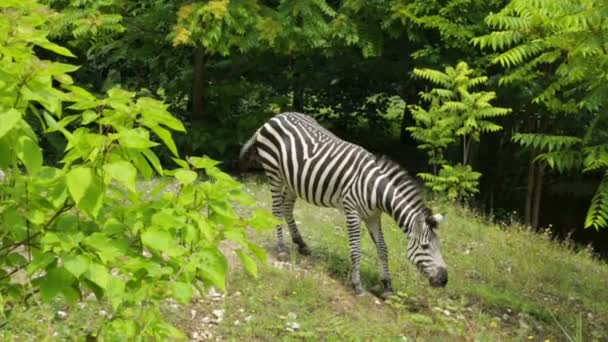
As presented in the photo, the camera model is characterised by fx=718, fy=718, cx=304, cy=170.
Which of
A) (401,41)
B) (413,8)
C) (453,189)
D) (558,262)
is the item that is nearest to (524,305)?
(558,262)

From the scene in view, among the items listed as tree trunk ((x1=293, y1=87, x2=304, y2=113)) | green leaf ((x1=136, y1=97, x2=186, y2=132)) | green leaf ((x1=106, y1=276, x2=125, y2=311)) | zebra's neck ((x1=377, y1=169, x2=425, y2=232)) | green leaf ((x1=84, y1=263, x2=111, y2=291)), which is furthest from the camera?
tree trunk ((x1=293, y1=87, x2=304, y2=113))

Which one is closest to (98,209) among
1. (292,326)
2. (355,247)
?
(292,326)

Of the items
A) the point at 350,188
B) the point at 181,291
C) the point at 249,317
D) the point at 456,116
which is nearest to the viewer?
the point at 181,291

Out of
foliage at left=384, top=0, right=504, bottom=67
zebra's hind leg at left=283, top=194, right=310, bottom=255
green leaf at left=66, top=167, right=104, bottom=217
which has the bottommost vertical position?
zebra's hind leg at left=283, top=194, right=310, bottom=255

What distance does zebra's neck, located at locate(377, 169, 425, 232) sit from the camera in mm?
8000

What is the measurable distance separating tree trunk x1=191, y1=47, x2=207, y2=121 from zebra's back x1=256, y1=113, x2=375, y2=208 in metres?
5.69

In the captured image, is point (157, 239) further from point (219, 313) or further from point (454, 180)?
point (454, 180)

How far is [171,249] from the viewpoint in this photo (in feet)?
8.94

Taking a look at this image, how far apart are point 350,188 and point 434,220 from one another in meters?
1.18

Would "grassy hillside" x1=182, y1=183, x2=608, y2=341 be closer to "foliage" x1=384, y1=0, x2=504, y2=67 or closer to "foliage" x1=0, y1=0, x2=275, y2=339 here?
"foliage" x1=0, y1=0, x2=275, y2=339

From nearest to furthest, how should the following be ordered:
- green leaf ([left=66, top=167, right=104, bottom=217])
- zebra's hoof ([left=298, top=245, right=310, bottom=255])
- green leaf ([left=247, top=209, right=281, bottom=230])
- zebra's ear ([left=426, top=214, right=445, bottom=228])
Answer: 1. green leaf ([left=66, top=167, right=104, bottom=217])
2. green leaf ([left=247, top=209, right=281, bottom=230])
3. zebra's ear ([left=426, top=214, right=445, bottom=228])
4. zebra's hoof ([left=298, top=245, right=310, bottom=255])

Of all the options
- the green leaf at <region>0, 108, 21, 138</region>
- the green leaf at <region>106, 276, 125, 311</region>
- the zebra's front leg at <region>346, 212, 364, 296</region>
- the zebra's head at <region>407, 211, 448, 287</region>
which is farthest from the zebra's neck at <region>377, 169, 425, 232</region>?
the green leaf at <region>0, 108, 21, 138</region>

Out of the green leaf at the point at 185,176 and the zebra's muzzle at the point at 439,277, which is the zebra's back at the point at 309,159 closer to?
the zebra's muzzle at the point at 439,277

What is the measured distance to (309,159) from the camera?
8.87m
